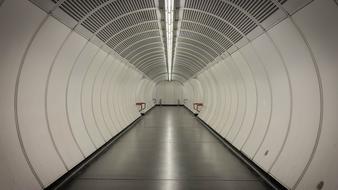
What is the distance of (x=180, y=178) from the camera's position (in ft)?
21.8

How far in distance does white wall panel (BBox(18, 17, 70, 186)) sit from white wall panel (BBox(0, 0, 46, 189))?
0.23 metres

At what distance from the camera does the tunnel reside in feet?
15.5

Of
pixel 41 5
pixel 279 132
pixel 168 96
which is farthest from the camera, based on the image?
pixel 168 96

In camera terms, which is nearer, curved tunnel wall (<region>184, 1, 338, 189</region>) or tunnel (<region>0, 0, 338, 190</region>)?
curved tunnel wall (<region>184, 1, 338, 189</region>)

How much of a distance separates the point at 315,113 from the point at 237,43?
A: 13.5 ft

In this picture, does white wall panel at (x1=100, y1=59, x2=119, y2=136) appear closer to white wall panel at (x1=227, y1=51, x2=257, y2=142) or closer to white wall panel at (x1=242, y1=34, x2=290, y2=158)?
white wall panel at (x1=227, y1=51, x2=257, y2=142)

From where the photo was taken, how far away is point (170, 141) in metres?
11.6

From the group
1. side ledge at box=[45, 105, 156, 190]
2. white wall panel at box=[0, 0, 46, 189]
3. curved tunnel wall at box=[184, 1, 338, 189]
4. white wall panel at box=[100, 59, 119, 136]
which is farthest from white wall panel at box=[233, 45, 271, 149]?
white wall panel at box=[100, 59, 119, 136]

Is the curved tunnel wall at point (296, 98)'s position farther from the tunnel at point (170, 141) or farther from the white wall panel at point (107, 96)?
the white wall panel at point (107, 96)

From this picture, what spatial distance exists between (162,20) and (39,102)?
466 cm

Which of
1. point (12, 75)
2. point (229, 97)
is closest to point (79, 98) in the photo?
point (12, 75)

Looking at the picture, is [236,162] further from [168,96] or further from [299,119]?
[168,96]

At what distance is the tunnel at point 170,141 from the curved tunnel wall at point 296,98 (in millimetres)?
26

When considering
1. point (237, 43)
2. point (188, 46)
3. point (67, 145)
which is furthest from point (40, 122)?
point (188, 46)
